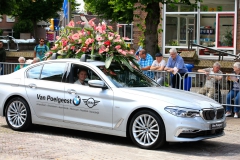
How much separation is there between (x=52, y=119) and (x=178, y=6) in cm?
1560

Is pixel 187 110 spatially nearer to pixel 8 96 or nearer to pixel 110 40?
pixel 110 40

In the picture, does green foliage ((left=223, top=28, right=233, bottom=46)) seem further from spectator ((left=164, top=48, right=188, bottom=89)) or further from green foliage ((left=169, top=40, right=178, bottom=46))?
spectator ((left=164, top=48, right=188, bottom=89))

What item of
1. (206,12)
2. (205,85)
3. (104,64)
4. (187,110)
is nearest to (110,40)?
(104,64)

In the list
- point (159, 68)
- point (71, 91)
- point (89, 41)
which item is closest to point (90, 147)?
point (71, 91)

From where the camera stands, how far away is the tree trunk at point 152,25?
17.5 metres

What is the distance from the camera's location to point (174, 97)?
995 centimetres

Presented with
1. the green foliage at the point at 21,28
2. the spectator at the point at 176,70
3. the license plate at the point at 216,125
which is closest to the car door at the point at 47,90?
the license plate at the point at 216,125

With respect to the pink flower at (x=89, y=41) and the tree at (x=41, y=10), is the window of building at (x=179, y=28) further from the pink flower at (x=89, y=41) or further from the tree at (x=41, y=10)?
the tree at (x=41, y=10)

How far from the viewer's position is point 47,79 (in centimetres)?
1127

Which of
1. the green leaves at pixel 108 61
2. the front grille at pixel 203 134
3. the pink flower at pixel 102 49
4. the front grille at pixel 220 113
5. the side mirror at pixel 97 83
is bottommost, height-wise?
the front grille at pixel 203 134

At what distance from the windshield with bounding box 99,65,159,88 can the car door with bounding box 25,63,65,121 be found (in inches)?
36.1

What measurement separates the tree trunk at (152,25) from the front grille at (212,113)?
7.60m

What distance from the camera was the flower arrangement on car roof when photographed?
37.2 feet

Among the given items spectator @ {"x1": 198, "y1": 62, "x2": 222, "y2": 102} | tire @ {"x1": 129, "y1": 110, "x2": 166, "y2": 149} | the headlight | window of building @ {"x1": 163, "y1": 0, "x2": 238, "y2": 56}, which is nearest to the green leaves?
tire @ {"x1": 129, "y1": 110, "x2": 166, "y2": 149}
